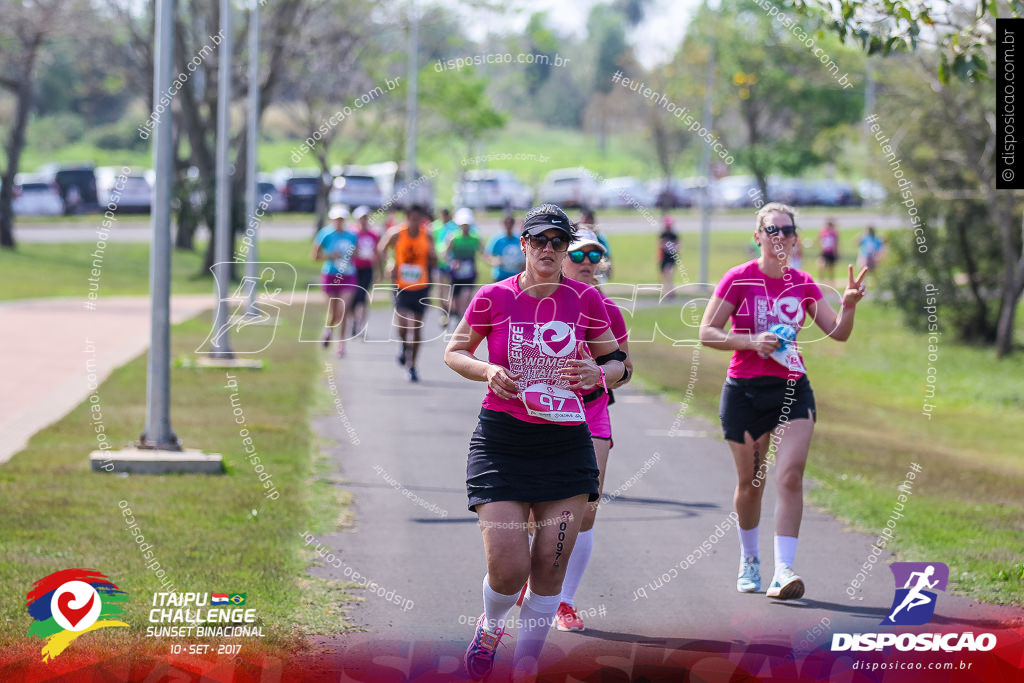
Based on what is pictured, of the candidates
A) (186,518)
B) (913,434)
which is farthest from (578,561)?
(913,434)

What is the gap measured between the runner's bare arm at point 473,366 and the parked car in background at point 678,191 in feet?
161

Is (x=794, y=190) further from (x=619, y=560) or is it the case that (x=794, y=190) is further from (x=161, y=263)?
(x=619, y=560)

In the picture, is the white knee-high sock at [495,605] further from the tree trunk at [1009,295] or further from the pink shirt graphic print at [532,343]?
the tree trunk at [1009,295]

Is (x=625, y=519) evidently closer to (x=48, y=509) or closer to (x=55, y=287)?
(x=48, y=509)

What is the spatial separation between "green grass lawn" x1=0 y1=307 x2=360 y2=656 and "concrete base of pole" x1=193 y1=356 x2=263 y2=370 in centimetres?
228

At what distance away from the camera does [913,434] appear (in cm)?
1427

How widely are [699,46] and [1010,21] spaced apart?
2955 centimetres

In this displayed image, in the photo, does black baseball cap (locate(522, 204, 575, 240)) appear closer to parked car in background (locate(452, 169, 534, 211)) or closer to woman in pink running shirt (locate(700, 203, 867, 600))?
woman in pink running shirt (locate(700, 203, 867, 600))

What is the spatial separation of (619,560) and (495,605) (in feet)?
Result: 8.05

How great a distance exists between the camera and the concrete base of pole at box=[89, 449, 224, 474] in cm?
930

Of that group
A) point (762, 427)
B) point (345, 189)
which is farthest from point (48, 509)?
point (345, 189)

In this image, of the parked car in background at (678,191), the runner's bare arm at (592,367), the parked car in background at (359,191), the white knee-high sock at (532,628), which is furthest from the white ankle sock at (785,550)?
the parked car in background at (678,191)

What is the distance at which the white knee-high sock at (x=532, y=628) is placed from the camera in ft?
16.7

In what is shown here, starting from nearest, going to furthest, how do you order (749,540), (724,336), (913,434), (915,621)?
1. (915,621)
2. (724,336)
3. (749,540)
4. (913,434)
